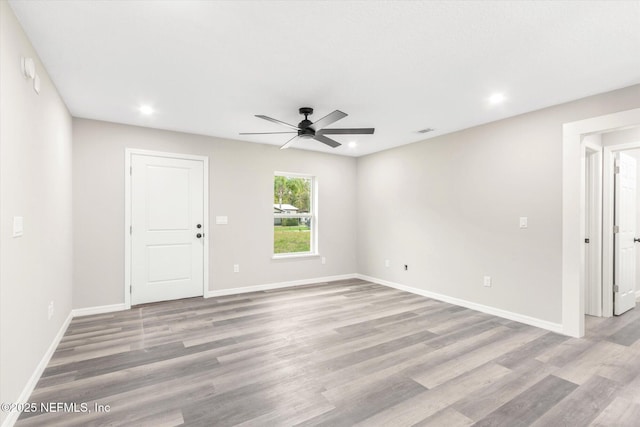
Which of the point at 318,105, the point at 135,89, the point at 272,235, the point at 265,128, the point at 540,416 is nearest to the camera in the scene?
the point at 540,416

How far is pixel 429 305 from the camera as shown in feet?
14.5

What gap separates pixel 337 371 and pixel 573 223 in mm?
2881

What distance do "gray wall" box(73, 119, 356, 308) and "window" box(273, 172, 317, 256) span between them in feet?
0.64

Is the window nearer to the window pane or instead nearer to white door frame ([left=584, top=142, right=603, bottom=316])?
the window pane

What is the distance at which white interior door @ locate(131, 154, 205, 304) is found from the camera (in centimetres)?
437

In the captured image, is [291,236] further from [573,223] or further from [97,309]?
[573,223]

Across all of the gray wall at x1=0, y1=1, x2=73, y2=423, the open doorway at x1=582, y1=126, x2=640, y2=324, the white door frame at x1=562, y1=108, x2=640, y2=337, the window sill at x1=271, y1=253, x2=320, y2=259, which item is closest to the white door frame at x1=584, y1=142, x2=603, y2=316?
the open doorway at x1=582, y1=126, x2=640, y2=324

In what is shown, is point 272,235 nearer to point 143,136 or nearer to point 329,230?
point 329,230

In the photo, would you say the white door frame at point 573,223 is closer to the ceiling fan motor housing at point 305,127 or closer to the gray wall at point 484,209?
the gray wall at point 484,209

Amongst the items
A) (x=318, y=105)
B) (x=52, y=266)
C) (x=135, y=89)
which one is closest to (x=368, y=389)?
(x=318, y=105)

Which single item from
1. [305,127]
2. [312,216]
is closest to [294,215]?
[312,216]

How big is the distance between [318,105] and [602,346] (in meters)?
3.73

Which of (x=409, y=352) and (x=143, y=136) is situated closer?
(x=409, y=352)

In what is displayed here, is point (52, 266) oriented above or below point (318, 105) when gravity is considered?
below
